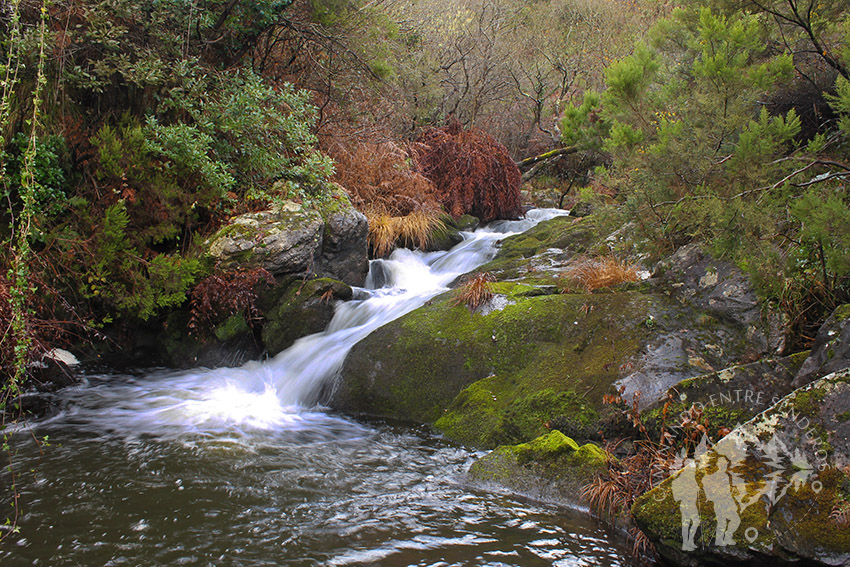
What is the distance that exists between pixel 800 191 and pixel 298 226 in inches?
219

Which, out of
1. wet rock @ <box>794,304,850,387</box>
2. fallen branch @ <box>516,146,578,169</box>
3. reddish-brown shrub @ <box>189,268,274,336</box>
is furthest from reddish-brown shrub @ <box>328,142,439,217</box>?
wet rock @ <box>794,304,850,387</box>

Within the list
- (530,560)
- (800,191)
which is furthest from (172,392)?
(800,191)

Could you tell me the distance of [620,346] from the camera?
16.2 feet

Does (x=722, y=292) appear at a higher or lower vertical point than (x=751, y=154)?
lower

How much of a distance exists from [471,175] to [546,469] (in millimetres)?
9661

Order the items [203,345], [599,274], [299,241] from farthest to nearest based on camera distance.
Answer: [299,241], [203,345], [599,274]

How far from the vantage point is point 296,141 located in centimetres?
781

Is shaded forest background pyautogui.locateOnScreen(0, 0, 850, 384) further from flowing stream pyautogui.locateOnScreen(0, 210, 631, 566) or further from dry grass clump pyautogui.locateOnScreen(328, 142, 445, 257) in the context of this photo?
flowing stream pyautogui.locateOnScreen(0, 210, 631, 566)

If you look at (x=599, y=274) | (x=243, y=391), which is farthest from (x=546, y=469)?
(x=243, y=391)

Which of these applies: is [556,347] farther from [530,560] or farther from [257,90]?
[257,90]

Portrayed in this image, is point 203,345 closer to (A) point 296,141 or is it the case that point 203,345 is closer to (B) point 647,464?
(A) point 296,141

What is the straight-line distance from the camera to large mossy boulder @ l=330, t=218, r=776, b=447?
4648mm

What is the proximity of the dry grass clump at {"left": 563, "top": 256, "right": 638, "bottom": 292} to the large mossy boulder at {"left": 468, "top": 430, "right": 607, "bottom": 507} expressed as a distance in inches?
98.1

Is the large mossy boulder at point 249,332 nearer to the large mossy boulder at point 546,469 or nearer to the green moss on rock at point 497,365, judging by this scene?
the green moss on rock at point 497,365
